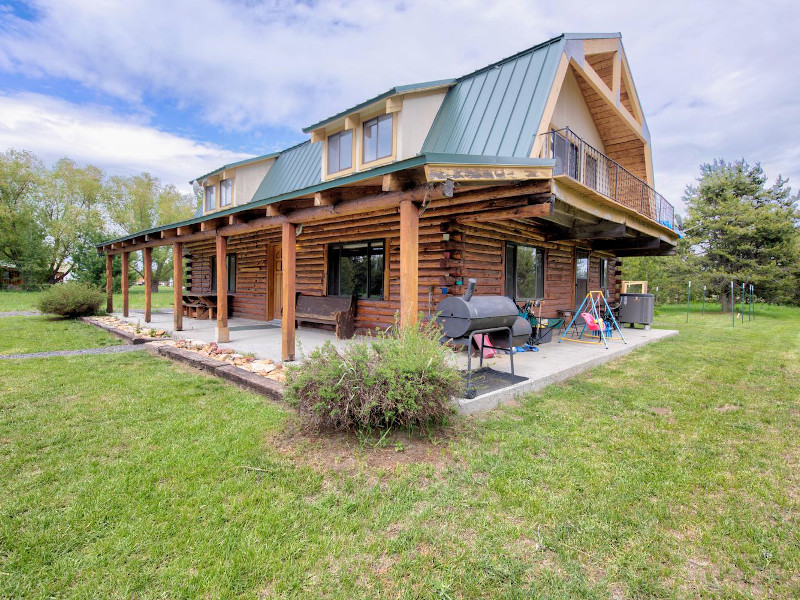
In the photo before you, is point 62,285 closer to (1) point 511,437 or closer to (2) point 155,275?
(1) point 511,437

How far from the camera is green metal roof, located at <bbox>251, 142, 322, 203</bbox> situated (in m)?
10.3

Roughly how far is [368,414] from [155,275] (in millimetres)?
32367

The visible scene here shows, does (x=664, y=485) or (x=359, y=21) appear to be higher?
(x=359, y=21)

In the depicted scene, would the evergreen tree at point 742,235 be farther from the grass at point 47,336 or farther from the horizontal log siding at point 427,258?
the grass at point 47,336

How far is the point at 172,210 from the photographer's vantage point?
28500mm

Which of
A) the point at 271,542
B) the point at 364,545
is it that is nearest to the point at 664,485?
the point at 364,545

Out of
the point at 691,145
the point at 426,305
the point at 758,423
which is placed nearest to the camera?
the point at 758,423

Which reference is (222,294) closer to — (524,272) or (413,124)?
(413,124)

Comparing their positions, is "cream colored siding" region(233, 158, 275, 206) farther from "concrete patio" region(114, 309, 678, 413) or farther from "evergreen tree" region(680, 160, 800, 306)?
"evergreen tree" region(680, 160, 800, 306)

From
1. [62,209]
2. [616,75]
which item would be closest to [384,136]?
[616,75]

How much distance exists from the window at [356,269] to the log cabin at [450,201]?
0.04 metres

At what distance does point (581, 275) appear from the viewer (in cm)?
1128

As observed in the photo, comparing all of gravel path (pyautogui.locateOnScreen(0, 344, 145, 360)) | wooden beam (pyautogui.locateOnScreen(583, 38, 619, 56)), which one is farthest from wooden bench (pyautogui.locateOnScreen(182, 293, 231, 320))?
wooden beam (pyautogui.locateOnScreen(583, 38, 619, 56))

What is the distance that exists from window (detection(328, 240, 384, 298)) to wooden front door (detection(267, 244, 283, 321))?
2.44m
